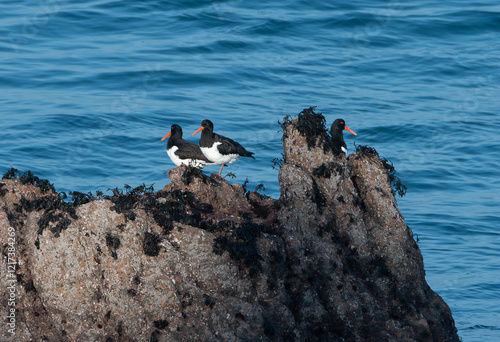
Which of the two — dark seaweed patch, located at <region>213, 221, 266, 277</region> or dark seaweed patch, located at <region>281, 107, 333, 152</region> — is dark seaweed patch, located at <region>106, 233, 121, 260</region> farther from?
dark seaweed patch, located at <region>281, 107, 333, 152</region>

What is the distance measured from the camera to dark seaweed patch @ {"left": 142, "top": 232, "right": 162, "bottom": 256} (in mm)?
8711

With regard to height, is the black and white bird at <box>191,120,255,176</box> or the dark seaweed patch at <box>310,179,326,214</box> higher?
the black and white bird at <box>191,120,255,176</box>

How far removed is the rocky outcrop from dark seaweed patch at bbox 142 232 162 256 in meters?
0.01

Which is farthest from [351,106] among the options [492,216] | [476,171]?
[492,216]

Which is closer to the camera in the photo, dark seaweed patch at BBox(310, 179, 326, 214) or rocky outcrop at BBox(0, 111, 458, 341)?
rocky outcrop at BBox(0, 111, 458, 341)

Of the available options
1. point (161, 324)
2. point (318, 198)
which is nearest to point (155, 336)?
point (161, 324)

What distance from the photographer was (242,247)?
9.04 metres

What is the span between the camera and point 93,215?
29.0 feet

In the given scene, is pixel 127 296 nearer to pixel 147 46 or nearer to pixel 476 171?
pixel 476 171

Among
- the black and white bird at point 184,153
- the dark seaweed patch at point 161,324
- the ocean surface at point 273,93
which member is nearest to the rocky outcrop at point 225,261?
the dark seaweed patch at point 161,324

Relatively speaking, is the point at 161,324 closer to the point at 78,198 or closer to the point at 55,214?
the point at 55,214

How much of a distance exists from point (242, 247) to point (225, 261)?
300 millimetres

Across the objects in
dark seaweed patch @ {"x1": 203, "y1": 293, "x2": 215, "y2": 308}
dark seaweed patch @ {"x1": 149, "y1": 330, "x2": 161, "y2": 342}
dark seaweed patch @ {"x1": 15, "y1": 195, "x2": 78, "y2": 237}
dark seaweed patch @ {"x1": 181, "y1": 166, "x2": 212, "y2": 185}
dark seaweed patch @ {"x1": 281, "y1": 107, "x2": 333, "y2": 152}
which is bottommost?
dark seaweed patch @ {"x1": 149, "y1": 330, "x2": 161, "y2": 342}

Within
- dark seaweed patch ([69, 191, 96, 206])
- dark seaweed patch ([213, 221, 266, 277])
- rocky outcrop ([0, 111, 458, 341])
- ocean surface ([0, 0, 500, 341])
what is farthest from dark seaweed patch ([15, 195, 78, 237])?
ocean surface ([0, 0, 500, 341])
